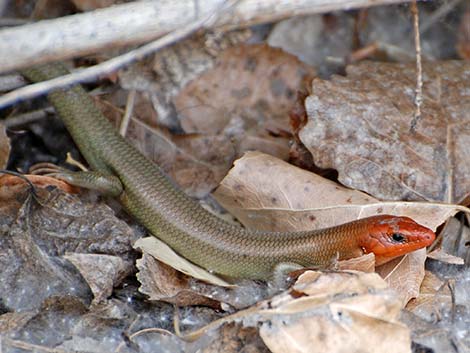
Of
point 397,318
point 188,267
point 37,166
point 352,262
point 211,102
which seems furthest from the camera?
point 211,102

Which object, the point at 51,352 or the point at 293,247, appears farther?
the point at 293,247

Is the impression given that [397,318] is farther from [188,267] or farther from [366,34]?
[366,34]

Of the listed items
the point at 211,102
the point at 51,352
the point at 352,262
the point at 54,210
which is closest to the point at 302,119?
the point at 211,102

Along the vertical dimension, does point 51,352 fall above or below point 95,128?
below

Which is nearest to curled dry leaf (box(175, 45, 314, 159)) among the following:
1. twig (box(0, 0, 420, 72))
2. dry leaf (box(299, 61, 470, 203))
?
dry leaf (box(299, 61, 470, 203))

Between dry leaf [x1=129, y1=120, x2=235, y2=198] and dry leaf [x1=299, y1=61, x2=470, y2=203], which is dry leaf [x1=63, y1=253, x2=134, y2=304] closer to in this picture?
dry leaf [x1=129, y1=120, x2=235, y2=198]

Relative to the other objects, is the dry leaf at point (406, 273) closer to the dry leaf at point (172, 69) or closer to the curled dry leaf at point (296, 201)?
the curled dry leaf at point (296, 201)

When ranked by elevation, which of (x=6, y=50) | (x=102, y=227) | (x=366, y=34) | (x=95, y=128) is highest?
(x=6, y=50)
